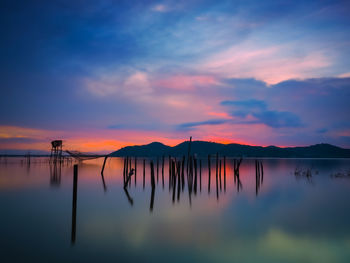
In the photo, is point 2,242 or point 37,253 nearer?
point 37,253

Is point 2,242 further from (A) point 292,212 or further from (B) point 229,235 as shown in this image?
(A) point 292,212

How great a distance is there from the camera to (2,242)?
944 cm

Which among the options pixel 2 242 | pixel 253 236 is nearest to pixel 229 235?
pixel 253 236

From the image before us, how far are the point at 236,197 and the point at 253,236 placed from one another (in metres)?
9.97

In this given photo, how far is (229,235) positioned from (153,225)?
11.7 ft

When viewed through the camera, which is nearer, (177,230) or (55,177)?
(177,230)

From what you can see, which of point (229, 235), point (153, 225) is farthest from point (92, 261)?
point (229, 235)

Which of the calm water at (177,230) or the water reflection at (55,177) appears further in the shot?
the water reflection at (55,177)

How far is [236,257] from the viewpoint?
891 centimetres

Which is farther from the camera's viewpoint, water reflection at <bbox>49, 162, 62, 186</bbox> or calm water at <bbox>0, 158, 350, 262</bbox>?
water reflection at <bbox>49, 162, 62, 186</bbox>

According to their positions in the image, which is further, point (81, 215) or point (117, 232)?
point (81, 215)

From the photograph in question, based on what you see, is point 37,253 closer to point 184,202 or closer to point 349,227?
point 184,202

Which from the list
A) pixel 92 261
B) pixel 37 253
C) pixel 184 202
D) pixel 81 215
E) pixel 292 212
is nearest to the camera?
pixel 92 261

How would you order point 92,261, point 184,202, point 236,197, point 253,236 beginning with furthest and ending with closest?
point 236,197 → point 184,202 → point 253,236 → point 92,261
